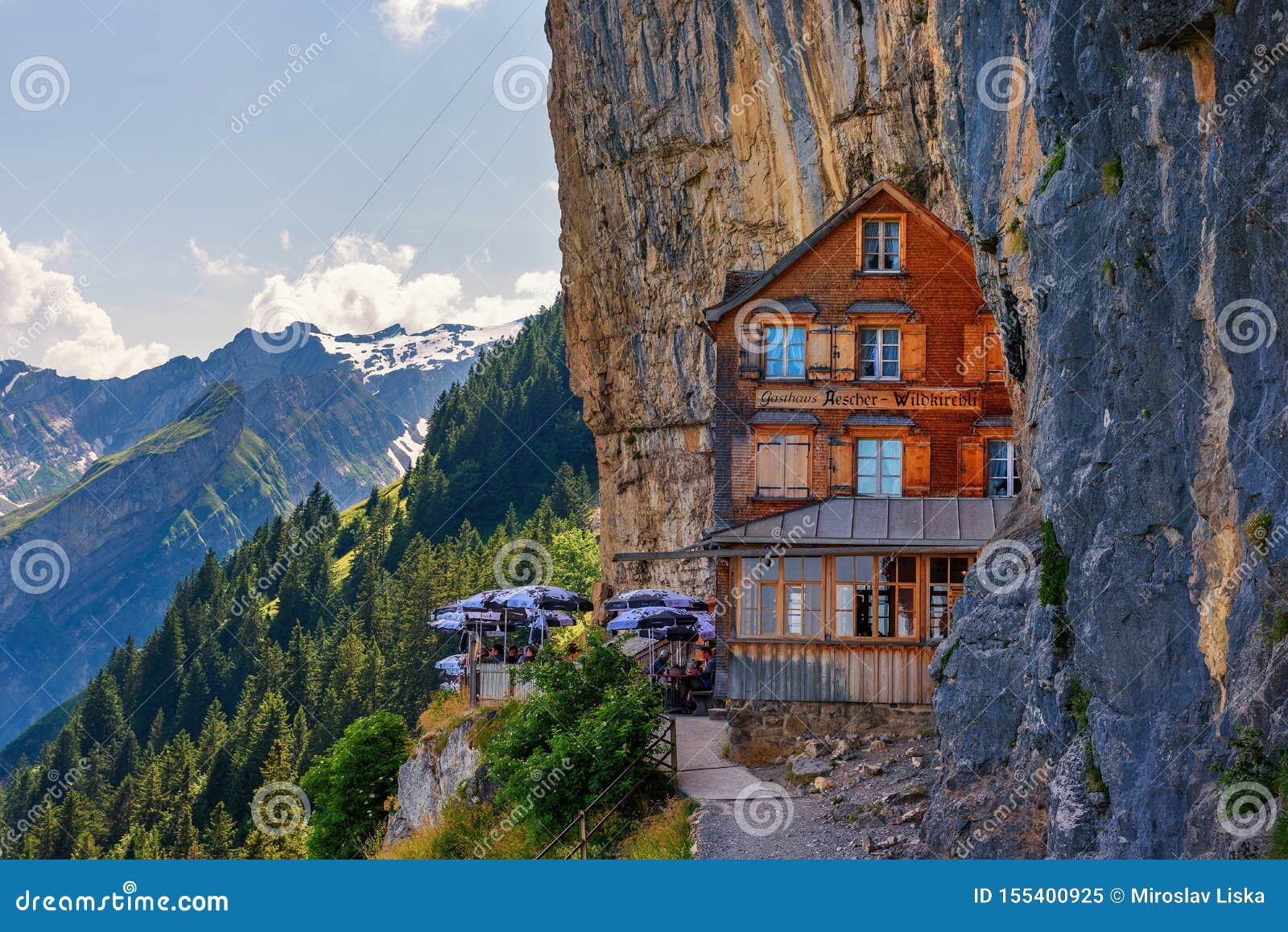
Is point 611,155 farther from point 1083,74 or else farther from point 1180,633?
point 1180,633

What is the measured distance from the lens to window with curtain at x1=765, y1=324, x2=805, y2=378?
33125 millimetres

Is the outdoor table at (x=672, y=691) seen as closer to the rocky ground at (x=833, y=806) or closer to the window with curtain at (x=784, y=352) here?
the rocky ground at (x=833, y=806)

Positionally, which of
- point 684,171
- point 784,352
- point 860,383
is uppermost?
point 684,171

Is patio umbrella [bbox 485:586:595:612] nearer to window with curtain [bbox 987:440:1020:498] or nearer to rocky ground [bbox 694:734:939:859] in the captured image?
rocky ground [bbox 694:734:939:859]

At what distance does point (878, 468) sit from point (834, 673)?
6.37 m

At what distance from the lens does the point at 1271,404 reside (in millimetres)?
13969

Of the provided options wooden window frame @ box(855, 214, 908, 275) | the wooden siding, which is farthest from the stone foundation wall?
wooden window frame @ box(855, 214, 908, 275)

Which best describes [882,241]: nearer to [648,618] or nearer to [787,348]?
[787,348]

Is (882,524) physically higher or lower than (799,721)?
higher

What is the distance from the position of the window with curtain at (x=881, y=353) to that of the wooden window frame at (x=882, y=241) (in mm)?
1409

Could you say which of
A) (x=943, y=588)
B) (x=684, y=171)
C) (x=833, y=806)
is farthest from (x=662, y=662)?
(x=684, y=171)

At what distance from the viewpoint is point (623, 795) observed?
2389 centimetres

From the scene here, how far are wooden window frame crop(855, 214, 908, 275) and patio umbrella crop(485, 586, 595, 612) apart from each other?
11.2 m

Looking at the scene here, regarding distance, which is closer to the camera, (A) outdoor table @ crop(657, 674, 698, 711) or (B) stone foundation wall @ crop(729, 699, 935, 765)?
(B) stone foundation wall @ crop(729, 699, 935, 765)
